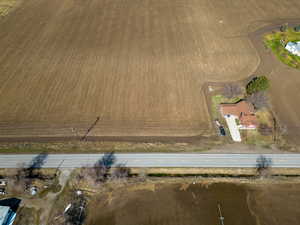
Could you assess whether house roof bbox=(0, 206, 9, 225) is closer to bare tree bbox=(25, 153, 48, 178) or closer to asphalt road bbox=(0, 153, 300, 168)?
bare tree bbox=(25, 153, 48, 178)

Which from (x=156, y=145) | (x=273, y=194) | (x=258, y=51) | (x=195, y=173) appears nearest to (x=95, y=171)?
(x=156, y=145)

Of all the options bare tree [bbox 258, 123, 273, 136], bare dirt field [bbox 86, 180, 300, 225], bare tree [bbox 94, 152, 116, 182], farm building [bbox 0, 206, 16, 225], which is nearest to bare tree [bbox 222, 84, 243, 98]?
bare tree [bbox 258, 123, 273, 136]

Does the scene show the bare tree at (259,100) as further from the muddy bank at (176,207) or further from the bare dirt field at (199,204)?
the muddy bank at (176,207)

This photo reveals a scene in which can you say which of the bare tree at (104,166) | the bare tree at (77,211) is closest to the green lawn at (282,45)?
the bare tree at (104,166)

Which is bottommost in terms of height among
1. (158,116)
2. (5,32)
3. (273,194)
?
(273,194)

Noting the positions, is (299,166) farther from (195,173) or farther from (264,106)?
(195,173)

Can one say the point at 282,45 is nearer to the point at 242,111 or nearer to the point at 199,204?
the point at 242,111
